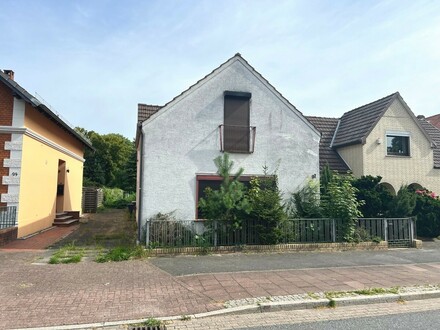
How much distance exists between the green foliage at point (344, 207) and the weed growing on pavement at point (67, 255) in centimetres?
838

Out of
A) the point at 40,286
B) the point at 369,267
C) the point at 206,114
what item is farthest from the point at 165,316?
the point at 206,114

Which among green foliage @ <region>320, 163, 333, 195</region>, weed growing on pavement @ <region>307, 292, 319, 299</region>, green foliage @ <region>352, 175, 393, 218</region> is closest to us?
weed growing on pavement @ <region>307, 292, 319, 299</region>

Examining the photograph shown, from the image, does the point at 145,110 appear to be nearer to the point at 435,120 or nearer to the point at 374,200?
the point at 374,200

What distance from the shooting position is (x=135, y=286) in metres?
6.68

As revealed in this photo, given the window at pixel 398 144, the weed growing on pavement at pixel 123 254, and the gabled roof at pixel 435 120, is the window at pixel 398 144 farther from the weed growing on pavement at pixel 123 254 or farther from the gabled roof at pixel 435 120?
the gabled roof at pixel 435 120

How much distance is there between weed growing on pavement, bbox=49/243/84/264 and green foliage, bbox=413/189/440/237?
13603mm

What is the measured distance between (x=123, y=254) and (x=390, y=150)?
46.0ft

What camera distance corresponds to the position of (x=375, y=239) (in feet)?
38.3

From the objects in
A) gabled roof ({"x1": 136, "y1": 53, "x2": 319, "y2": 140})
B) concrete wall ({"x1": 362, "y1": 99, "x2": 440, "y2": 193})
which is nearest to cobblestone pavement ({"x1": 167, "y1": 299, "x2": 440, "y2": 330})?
gabled roof ({"x1": 136, "y1": 53, "x2": 319, "y2": 140})

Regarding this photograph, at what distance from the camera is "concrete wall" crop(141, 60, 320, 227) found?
11.5 metres

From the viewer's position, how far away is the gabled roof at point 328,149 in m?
16.6

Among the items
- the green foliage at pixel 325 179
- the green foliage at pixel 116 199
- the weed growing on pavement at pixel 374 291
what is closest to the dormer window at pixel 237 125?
the green foliage at pixel 325 179

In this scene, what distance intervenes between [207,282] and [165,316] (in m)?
1.91

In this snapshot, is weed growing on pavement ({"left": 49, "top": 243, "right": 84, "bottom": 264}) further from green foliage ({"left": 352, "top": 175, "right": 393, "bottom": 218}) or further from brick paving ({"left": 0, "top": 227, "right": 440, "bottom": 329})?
green foliage ({"left": 352, "top": 175, "right": 393, "bottom": 218})
